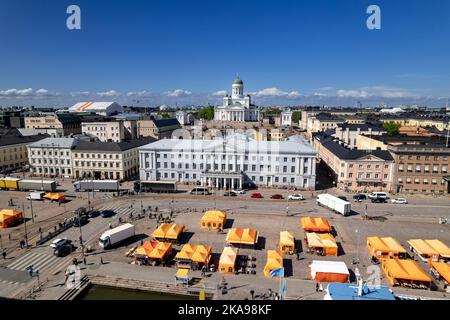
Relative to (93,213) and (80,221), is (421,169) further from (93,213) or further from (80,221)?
(80,221)

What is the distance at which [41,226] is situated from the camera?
43.4 m

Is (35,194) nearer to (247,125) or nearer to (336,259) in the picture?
(336,259)

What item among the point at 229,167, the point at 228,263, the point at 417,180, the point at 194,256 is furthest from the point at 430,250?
the point at 229,167

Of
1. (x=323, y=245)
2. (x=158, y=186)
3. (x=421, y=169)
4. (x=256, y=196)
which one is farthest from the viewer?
(x=158, y=186)

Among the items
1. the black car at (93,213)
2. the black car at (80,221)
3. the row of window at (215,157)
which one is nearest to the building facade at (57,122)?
the row of window at (215,157)

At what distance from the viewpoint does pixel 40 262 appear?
33250 mm

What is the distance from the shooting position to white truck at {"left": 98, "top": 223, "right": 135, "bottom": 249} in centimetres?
3612

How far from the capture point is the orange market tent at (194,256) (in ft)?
104

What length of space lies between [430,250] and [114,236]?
36.6m

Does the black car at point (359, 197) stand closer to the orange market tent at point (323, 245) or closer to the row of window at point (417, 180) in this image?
the row of window at point (417, 180)

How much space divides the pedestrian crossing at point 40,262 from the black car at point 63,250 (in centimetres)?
55

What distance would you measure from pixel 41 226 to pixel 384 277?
44.3 m

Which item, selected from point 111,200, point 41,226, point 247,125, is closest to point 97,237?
point 41,226

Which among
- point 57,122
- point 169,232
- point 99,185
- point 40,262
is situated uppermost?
point 57,122
